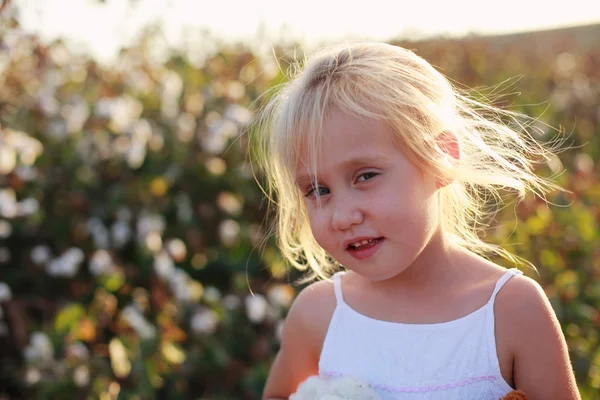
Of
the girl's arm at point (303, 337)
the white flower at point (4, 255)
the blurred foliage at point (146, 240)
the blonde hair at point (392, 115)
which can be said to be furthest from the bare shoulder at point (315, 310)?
the white flower at point (4, 255)

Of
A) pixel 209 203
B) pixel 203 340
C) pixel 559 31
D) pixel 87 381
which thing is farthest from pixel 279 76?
pixel 559 31

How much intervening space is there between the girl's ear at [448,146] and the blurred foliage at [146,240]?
121 centimetres

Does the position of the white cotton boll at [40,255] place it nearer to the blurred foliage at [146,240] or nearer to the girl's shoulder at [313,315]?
the blurred foliage at [146,240]

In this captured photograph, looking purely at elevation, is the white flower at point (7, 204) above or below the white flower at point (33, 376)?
above

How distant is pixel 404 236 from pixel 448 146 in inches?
8.9

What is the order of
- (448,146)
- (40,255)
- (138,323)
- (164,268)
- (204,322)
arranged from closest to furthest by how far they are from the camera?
(448,146) → (138,323) → (204,322) → (164,268) → (40,255)

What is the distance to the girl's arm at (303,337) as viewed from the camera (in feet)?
5.61

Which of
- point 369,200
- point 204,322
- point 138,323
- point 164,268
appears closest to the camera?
→ point 369,200

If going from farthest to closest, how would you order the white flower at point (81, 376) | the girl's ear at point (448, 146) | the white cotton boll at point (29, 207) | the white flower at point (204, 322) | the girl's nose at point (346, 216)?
the white cotton boll at point (29, 207) → the white flower at point (204, 322) → the white flower at point (81, 376) → the girl's ear at point (448, 146) → the girl's nose at point (346, 216)

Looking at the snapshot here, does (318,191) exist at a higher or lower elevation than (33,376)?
higher

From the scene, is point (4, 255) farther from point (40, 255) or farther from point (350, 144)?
point (350, 144)

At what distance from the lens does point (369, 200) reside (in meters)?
1.44

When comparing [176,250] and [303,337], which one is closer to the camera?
[303,337]

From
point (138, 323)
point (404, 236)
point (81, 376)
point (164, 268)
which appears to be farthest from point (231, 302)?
point (404, 236)
